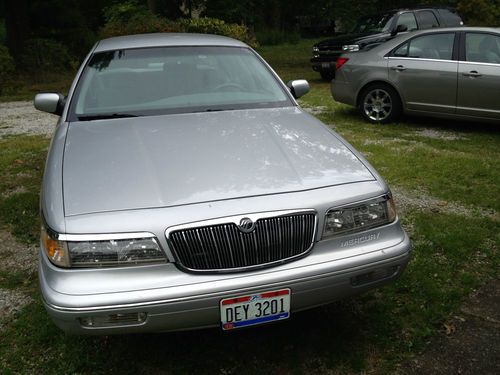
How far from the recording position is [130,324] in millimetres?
2404

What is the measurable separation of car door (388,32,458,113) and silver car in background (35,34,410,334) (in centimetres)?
497

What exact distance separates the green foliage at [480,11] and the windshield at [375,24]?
9042mm

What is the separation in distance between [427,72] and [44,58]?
12.0 meters

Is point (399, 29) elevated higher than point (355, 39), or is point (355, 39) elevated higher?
point (399, 29)

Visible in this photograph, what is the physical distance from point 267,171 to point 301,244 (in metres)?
0.46

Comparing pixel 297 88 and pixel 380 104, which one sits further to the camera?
pixel 380 104

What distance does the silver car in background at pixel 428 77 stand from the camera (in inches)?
290

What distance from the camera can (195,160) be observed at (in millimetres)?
2941

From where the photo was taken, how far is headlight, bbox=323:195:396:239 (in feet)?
8.77

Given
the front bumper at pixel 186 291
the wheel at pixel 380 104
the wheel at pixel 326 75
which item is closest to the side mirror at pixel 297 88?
the front bumper at pixel 186 291

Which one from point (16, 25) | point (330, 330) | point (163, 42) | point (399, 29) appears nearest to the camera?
point (330, 330)

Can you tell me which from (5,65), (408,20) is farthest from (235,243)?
(5,65)

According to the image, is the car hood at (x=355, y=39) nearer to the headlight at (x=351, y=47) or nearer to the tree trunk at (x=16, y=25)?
the headlight at (x=351, y=47)

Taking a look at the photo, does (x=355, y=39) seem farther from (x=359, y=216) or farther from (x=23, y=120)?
(x=359, y=216)
